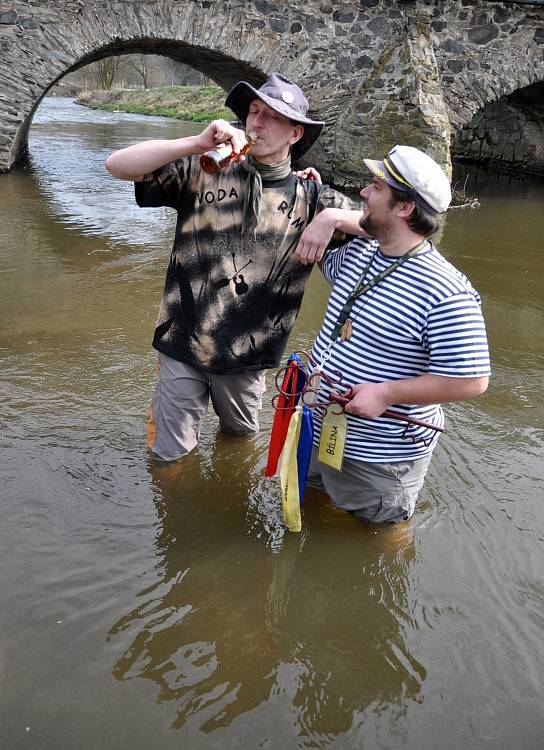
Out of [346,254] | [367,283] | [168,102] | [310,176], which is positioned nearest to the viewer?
[367,283]

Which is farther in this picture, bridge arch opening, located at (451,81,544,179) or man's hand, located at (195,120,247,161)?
bridge arch opening, located at (451,81,544,179)

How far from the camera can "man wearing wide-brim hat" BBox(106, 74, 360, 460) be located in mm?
2986

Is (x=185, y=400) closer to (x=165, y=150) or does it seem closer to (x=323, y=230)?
(x=323, y=230)

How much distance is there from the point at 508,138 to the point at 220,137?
53.7 feet

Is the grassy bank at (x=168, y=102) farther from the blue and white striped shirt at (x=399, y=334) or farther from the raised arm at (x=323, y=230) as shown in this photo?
the blue and white striped shirt at (x=399, y=334)

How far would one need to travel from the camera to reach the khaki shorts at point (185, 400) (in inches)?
133

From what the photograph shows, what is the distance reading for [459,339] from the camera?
2.51 m

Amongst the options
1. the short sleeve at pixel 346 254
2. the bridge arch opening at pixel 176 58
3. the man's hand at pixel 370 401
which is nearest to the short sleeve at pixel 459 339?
the man's hand at pixel 370 401

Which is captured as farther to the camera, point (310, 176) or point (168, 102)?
point (168, 102)

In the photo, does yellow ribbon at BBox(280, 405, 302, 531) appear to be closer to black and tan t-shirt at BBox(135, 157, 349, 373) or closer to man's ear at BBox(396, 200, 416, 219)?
black and tan t-shirt at BBox(135, 157, 349, 373)

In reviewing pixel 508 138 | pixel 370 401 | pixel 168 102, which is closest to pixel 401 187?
pixel 370 401

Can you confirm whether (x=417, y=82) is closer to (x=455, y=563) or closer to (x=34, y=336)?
Answer: (x=34, y=336)

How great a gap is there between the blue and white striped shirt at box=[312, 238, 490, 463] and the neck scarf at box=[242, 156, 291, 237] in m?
0.36

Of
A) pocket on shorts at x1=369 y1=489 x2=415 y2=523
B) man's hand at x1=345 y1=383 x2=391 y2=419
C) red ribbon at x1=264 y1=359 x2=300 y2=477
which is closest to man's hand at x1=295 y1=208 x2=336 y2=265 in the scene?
red ribbon at x1=264 y1=359 x2=300 y2=477
